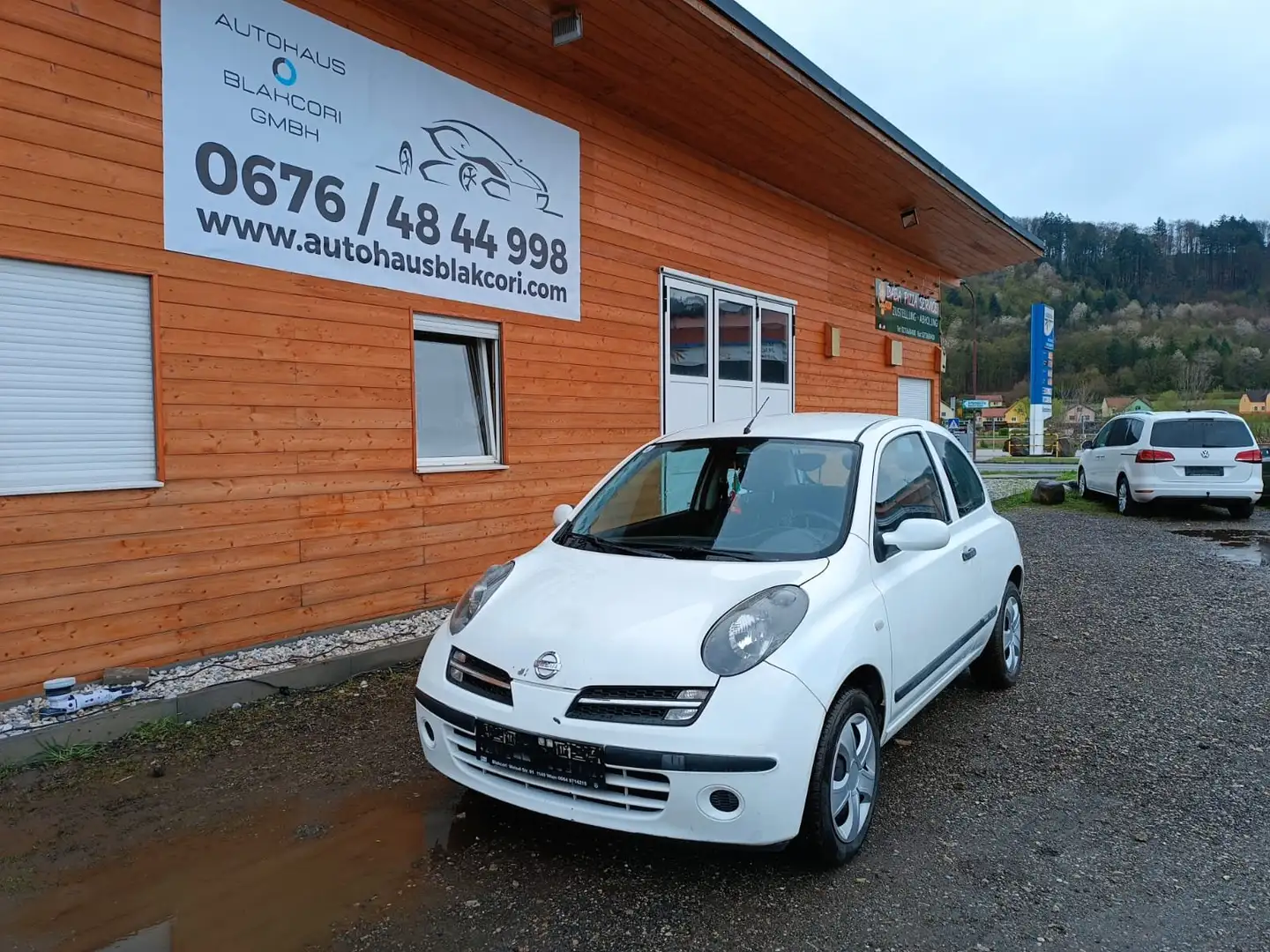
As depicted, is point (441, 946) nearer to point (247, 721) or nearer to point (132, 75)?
point (247, 721)

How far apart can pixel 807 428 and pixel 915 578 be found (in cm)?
99

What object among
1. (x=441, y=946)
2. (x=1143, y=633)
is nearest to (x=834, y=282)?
(x=1143, y=633)

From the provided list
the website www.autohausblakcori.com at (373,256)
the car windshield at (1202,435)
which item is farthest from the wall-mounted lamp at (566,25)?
the car windshield at (1202,435)

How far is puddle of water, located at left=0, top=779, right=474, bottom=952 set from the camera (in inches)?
104

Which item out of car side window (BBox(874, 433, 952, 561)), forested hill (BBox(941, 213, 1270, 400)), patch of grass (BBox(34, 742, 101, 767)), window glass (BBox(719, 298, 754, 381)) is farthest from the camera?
forested hill (BBox(941, 213, 1270, 400))

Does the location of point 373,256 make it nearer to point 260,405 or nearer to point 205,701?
point 260,405

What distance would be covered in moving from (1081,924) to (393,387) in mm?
5170

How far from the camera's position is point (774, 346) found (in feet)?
35.1

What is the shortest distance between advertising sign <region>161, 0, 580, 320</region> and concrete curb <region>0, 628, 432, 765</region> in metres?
2.56

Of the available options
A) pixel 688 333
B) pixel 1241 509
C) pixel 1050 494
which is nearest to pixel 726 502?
pixel 688 333

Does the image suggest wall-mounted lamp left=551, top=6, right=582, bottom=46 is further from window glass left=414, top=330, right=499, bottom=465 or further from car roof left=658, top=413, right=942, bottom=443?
car roof left=658, top=413, right=942, bottom=443

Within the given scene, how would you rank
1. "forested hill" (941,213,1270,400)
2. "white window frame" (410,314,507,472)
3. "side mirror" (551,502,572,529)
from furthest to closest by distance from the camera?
"forested hill" (941,213,1270,400) < "white window frame" (410,314,507,472) < "side mirror" (551,502,572,529)

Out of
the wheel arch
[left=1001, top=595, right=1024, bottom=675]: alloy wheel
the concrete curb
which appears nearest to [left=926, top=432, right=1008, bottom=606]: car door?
[left=1001, top=595, right=1024, bottom=675]: alloy wheel

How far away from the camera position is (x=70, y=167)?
175 inches
